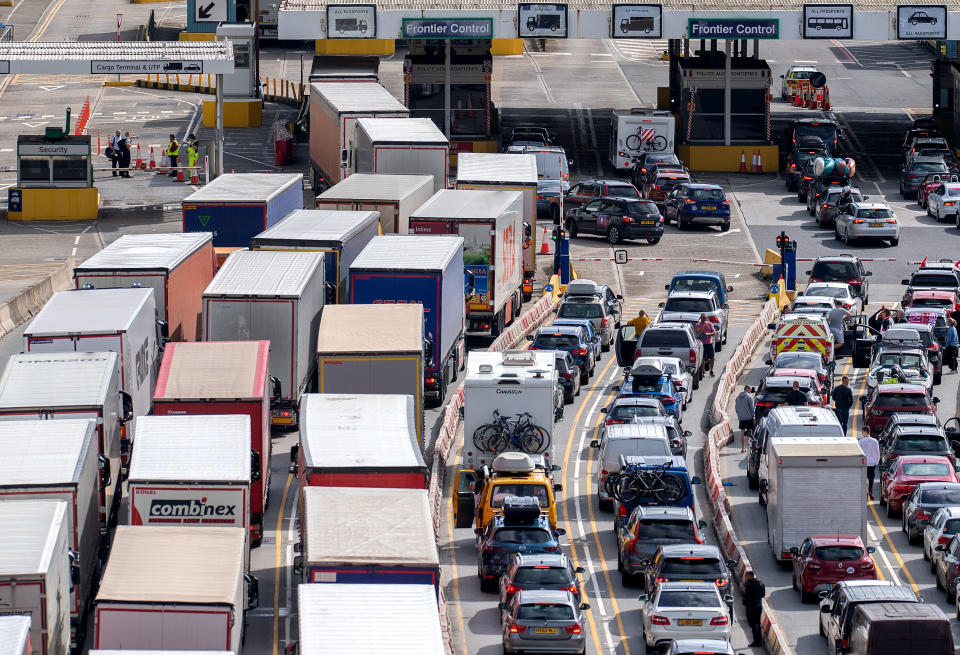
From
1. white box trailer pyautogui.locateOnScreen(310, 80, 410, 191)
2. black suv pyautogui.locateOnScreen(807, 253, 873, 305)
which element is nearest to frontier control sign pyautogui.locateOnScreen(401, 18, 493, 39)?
white box trailer pyautogui.locateOnScreen(310, 80, 410, 191)

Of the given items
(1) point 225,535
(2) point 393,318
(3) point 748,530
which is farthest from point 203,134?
(1) point 225,535

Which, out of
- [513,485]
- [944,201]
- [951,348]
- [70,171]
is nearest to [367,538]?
[513,485]

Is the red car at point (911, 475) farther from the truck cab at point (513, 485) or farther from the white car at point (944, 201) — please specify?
the white car at point (944, 201)

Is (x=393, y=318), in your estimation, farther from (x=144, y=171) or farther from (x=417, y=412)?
(x=144, y=171)

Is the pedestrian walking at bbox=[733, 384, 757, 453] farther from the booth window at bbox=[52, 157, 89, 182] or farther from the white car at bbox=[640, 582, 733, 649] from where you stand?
the booth window at bbox=[52, 157, 89, 182]

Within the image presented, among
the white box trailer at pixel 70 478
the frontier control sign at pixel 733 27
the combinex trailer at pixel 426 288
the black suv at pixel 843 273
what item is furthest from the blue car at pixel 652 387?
the frontier control sign at pixel 733 27

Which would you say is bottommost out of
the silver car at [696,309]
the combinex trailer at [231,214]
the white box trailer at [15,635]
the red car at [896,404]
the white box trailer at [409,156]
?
the red car at [896,404]

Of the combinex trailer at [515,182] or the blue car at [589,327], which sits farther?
the combinex trailer at [515,182]
